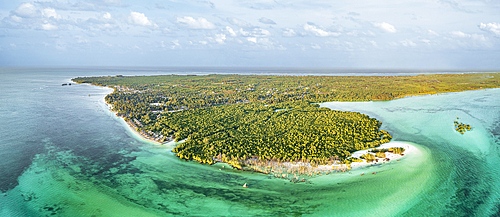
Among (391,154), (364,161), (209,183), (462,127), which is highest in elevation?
(462,127)

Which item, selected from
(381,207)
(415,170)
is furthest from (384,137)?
(381,207)

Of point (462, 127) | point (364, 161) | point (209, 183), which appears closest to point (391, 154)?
point (364, 161)

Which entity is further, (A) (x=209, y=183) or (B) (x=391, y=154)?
(B) (x=391, y=154)

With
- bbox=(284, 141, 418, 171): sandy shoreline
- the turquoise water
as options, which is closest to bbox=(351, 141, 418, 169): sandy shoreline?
bbox=(284, 141, 418, 171): sandy shoreline

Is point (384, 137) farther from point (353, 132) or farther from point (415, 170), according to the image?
point (415, 170)

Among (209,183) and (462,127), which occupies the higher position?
(462,127)

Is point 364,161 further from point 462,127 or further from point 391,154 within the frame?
point 462,127

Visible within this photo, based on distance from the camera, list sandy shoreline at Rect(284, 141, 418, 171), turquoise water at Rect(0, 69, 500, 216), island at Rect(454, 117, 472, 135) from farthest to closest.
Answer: island at Rect(454, 117, 472, 135) → sandy shoreline at Rect(284, 141, 418, 171) → turquoise water at Rect(0, 69, 500, 216)

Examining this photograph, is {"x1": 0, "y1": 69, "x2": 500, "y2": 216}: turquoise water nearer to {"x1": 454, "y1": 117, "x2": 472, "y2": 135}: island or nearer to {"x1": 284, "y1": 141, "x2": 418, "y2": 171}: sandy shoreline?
{"x1": 284, "y1": 141, "x2": 418, "y2": 171}: sandy shoreline
